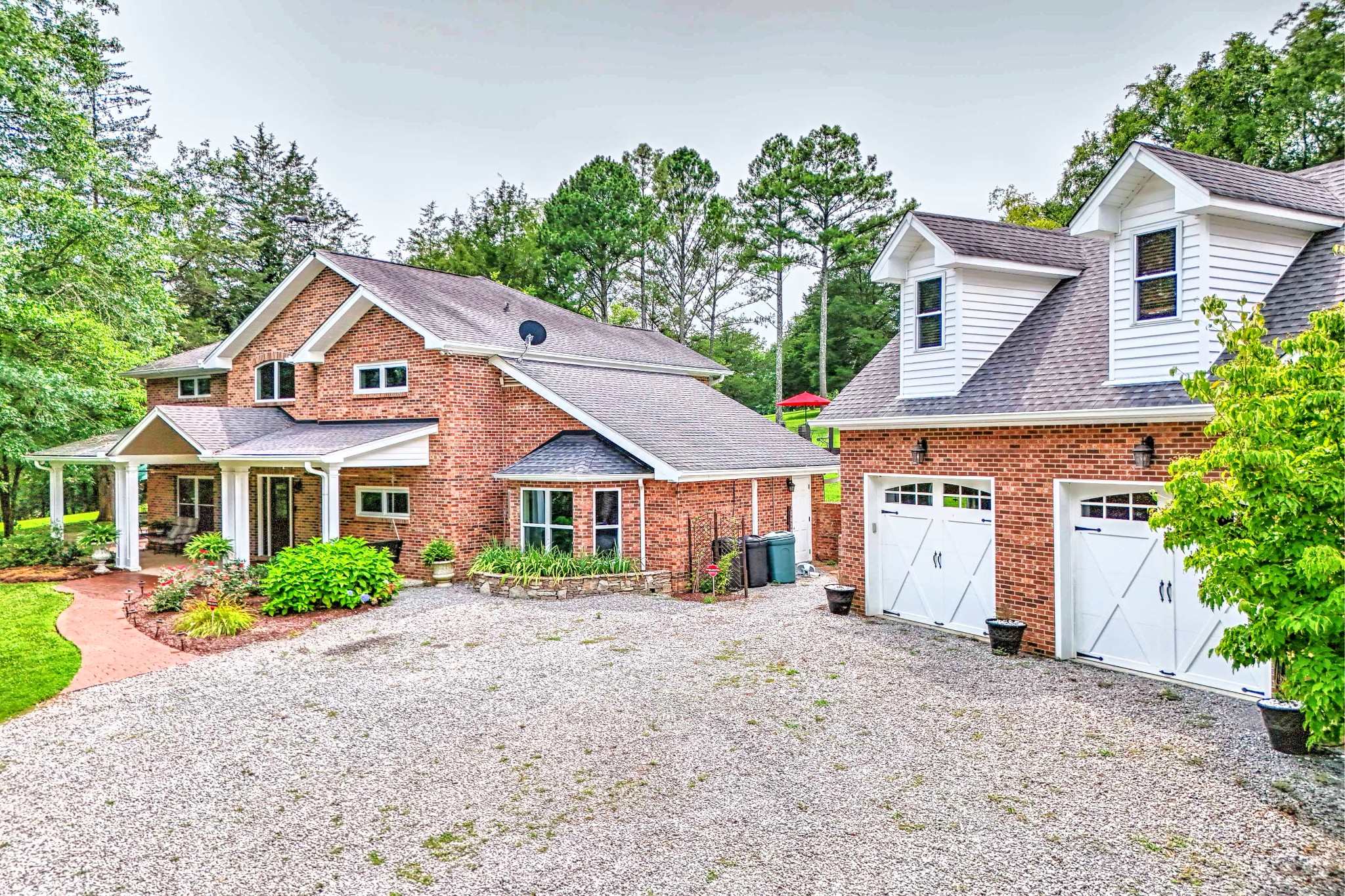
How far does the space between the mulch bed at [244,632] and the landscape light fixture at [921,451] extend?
31.5ft

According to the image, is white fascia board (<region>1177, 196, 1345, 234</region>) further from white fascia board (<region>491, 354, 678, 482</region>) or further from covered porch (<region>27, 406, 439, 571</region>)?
covered porch (<region>27, 406, 439, 571</region>)

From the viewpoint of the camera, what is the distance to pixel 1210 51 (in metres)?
24.5

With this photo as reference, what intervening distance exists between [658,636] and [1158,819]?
6928mm

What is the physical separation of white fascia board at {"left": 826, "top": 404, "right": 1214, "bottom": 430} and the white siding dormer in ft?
1.77

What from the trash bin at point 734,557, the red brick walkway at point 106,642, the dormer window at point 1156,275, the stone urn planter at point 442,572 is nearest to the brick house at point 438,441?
the stone urn planter at point 442,572

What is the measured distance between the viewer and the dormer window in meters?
8.86

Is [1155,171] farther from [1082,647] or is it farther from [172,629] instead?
[172,629]

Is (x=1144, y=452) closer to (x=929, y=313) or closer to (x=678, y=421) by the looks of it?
(x=929, y=313)

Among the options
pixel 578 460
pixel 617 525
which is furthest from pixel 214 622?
pixel 617 525

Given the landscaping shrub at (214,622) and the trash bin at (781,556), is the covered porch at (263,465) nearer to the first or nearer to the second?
the landscaping shrub at (214,622)

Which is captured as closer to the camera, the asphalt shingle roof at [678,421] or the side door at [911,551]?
the side door at [911,551]

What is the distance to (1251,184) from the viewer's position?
8945mm

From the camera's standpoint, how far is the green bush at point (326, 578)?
42.9 feet

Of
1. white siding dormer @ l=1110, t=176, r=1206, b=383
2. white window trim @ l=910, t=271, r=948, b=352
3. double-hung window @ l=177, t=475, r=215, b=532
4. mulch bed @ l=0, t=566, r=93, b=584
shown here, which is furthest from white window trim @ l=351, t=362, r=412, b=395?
white siding dormer @ l=1110, t=176, r=1206, b=383
